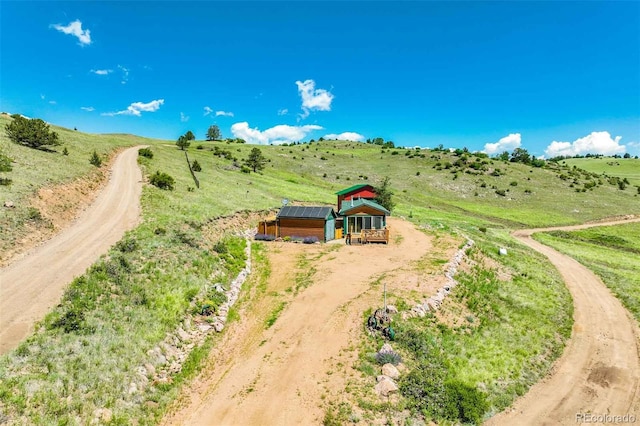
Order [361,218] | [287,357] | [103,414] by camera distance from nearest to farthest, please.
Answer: [103,414]
[287,357]
[361,218]

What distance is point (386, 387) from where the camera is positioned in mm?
13875

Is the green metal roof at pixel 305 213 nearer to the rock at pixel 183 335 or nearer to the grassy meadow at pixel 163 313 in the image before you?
the grassy meadow at pixel 163 313

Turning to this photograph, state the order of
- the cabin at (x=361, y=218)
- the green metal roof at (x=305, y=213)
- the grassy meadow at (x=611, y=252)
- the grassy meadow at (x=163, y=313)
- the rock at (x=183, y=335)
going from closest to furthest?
the grassy meadow at (x=163, y=313)
the rock at (x=183, y=335)
the grassy meadow at (x=611, y=252)
the green metal roof at (x=305, y=213)
the cabin at (x=361, y=218)

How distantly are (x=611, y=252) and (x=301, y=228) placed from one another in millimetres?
43482

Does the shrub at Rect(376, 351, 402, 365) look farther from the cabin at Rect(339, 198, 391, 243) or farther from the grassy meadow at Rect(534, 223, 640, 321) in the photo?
the cabin at Rect(339, 198, 391, 243)

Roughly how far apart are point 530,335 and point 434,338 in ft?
23.7

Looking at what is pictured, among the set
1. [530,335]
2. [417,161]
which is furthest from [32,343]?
[417,161]

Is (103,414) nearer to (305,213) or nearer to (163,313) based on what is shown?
(163,313)

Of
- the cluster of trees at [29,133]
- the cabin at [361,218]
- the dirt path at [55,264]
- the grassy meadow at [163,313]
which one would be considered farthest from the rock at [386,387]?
the cluster of trees at [29,133]

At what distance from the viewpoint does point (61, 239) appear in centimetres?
2402

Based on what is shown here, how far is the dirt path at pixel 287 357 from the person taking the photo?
12.8 m

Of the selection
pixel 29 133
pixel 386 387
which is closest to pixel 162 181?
pixel 29 133

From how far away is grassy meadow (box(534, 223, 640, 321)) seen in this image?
1156 inches

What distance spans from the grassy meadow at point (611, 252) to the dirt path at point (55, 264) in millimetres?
36983
